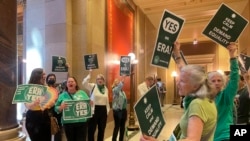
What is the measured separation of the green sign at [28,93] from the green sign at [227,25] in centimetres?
199

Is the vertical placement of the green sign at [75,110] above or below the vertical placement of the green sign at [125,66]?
below

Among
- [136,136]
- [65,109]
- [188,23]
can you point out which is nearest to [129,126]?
[136,136]

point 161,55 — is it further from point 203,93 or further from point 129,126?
point 129,126

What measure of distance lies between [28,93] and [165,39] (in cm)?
155

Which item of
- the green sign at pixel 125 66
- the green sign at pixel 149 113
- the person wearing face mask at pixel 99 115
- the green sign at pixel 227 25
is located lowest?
the person wearing face mask at pixel 99 115

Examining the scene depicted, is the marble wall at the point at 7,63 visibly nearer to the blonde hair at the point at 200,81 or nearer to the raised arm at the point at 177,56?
the raised arm at the point at 177,56

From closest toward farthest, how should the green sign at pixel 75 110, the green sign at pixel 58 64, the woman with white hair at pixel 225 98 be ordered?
1. the woman with white hair at pixel 225 98
2. the green sign at pixel 75 110
3. the green sign at pixel 58 64

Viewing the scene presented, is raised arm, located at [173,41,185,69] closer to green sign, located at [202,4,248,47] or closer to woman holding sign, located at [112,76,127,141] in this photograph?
green sign, located at [202,4,248,47]

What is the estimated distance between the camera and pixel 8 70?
2449mm

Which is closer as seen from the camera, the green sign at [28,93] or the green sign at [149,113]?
the green sign at [149,113]

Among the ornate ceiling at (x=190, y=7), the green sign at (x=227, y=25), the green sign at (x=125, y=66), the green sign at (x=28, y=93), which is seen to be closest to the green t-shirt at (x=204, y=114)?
the green sign at (x=227, y=25)

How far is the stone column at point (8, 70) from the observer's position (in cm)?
239

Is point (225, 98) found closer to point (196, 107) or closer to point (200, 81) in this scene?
point (200, 81)

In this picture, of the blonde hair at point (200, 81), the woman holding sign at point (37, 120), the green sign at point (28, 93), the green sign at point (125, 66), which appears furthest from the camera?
the green sign at point (125, 66)
